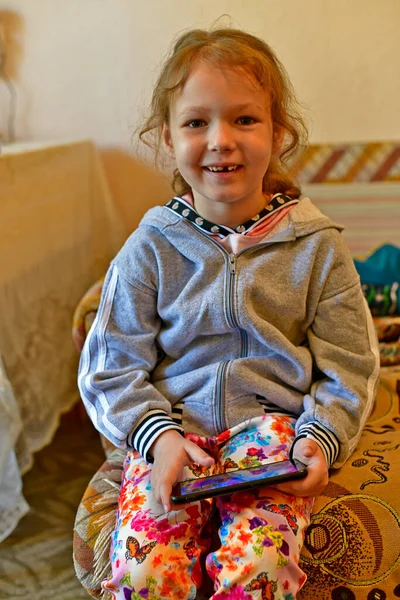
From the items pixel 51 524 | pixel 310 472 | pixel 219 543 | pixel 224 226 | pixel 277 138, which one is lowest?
pixel 51 524

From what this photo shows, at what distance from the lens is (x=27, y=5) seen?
162 cm

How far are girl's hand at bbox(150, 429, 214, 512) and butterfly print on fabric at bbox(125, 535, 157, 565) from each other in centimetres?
5

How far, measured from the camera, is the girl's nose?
34.0 inches

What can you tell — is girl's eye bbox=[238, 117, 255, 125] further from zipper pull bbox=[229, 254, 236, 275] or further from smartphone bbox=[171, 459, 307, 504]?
smartphone bbox=[171, 459, 307, 504]

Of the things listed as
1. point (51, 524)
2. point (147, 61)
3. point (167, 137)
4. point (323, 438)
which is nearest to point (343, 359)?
point (323, 438)

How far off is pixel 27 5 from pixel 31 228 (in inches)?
27.8

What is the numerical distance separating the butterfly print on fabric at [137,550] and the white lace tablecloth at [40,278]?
0.53 metres

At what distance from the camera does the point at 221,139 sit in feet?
2.83

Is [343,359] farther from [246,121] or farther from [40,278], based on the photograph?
[40,278]

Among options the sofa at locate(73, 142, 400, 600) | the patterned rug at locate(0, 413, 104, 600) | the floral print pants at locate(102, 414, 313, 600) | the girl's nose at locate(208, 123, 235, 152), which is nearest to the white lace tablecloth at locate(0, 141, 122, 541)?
the patterned rug at locate(0, 413, 104, 600)

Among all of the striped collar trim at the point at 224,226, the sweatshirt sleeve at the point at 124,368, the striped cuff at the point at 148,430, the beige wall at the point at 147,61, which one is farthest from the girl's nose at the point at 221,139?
the beige wall at the point at 147,61

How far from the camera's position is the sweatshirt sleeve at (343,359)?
883 millimetres

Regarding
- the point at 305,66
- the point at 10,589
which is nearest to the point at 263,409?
the point at 10,589

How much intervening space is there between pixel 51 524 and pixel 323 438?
2.58ft
